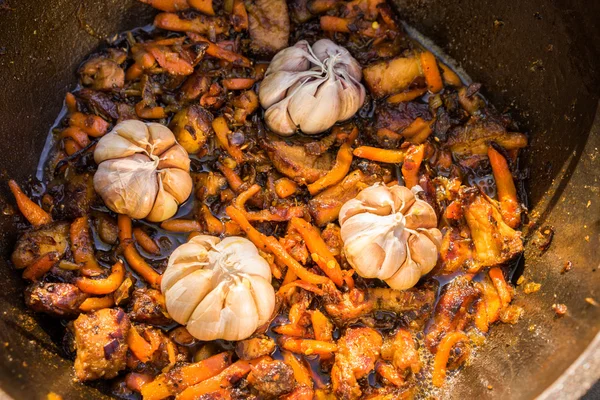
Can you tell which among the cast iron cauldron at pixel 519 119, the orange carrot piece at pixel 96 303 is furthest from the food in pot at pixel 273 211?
the cast iron cauldron at pixel 519 119

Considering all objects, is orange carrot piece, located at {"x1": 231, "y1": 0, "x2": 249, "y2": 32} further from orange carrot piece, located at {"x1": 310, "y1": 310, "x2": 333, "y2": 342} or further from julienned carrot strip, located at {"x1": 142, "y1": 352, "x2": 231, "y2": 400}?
julienned carrot strip, located at {"x1": 142, "y1": 352, "x2": 231, "y2": 400}

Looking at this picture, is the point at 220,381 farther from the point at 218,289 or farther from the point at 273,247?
the point at 273,247

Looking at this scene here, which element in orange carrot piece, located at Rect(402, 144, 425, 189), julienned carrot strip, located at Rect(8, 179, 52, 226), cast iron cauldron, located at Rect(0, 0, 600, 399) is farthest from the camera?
orange carrot piece, located at Rect(402, 144, 425, 189)

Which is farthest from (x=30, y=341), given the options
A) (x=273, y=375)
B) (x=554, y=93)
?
(x=554, y=93)

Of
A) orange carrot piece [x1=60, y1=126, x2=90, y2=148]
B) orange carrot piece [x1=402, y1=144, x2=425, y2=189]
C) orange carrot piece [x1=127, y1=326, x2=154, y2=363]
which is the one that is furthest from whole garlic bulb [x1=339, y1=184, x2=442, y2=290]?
orange carrot piece [x1=60, y1=126, x2=90, y2=148]

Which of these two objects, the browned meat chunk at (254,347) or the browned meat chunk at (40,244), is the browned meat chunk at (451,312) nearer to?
the browned meat chunk at (254,347)

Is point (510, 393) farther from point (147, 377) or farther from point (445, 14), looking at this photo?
point (445, 14)

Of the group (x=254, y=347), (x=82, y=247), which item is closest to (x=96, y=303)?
(x=82, y=247)
